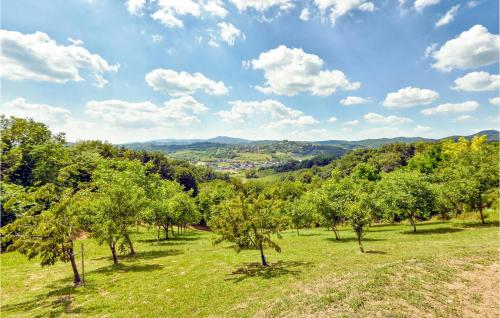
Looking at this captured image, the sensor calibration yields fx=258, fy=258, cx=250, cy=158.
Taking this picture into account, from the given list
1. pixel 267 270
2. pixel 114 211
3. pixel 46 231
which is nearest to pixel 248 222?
pixel 267 270

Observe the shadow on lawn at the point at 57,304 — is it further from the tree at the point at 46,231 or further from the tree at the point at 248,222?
the tree at the point at 248,222

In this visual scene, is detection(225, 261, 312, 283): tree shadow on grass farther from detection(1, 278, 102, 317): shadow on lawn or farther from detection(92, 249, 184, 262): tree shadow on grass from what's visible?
detection(92, 249, 184, 262): tree shadow on grass

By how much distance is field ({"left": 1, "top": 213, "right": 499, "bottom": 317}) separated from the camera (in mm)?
16016

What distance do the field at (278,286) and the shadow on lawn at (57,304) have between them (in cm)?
9

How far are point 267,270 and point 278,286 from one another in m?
5.36

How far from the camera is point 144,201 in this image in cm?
3600

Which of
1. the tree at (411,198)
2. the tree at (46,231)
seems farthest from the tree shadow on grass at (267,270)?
the tree at (411,198)

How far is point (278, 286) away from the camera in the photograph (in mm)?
22281

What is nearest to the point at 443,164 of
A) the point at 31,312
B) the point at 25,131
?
the point at 31,312

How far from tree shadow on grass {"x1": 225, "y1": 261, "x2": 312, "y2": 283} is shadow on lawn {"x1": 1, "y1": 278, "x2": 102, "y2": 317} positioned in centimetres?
1245

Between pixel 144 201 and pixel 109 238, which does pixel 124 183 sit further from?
pixel 109 238

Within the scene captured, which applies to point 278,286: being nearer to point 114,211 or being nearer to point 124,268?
point 124,268

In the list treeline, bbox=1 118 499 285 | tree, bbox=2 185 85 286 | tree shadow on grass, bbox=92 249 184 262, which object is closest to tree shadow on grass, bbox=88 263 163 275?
treeline, bbox=1 118 499 285

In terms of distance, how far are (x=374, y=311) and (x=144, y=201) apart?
101 ft
